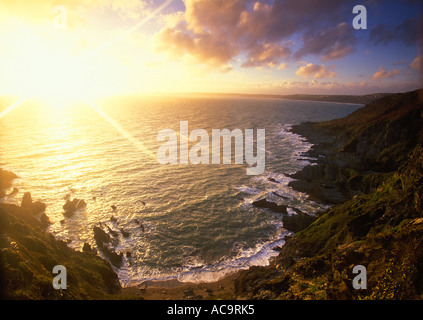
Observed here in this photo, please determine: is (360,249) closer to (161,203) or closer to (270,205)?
(270,205)

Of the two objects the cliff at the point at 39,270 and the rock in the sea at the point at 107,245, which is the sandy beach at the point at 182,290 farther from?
the rock in the sea at the point at 107,245

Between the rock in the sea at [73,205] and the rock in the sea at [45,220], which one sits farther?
the rock in the sea at [73,205]

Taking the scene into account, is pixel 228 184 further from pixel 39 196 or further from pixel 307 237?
pixel 39 196

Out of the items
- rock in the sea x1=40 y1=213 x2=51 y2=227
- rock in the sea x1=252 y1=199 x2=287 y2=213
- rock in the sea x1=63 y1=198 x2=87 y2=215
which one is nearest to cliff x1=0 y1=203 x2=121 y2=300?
rock in the sea x1=40 y1=213 x2=51 y2=227

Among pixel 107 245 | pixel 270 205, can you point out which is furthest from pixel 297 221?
pixel 107 245

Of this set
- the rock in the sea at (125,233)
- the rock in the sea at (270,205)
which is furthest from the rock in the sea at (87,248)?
the rock in the sea at (270,205)

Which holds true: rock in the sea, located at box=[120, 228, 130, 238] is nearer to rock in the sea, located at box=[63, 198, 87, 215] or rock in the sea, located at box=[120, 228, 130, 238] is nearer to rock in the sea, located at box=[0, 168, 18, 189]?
rock in the sea, located at box=[63, 198, 87, 215]

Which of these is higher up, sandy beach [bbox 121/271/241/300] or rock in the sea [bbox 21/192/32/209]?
rock in the sea [bbox 21/192/32/209]
